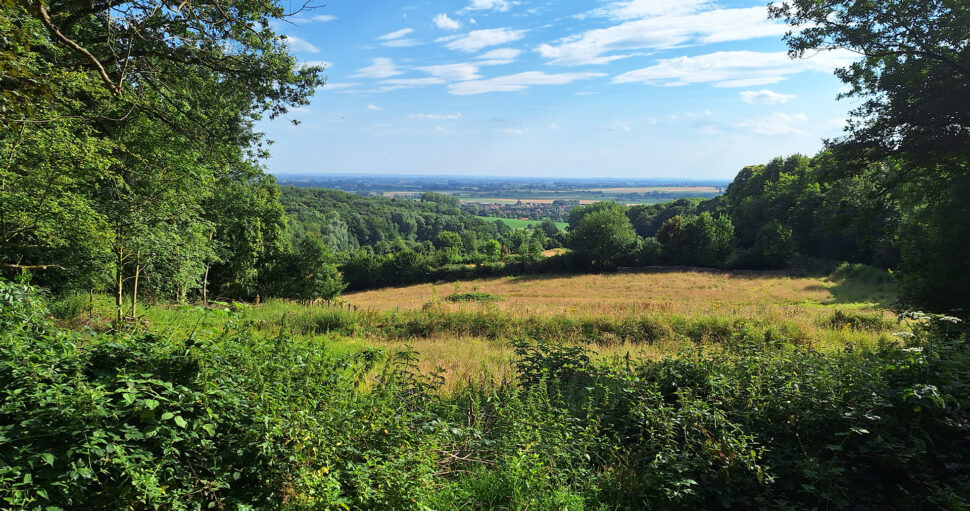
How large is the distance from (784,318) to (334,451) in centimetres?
1513

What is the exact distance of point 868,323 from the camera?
1356cm

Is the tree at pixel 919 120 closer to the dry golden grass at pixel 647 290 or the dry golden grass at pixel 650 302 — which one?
the dry golden grass at pixel 650 302

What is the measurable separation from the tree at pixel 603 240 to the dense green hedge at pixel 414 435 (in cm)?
4489

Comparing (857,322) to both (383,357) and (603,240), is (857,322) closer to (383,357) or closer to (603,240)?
(383,357)

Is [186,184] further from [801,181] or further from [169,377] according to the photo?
[801,181]

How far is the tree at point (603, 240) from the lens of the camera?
49656 mm

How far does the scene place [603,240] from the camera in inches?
1962

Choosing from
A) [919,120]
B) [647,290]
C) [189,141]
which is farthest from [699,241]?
[189,141]

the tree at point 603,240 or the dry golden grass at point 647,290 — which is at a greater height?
the tree at point 603,240

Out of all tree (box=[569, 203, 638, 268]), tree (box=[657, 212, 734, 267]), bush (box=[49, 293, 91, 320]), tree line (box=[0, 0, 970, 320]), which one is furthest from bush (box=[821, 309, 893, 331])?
tree (box=[657, 212, 734, 267])

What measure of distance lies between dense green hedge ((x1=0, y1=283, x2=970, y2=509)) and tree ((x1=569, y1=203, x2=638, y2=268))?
44.9 m

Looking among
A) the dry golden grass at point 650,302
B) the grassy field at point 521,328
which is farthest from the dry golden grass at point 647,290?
the grassy field at point 521,328

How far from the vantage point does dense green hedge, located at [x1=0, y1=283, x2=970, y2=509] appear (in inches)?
100

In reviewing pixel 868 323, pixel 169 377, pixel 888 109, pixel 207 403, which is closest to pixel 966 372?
pixel 207 403
